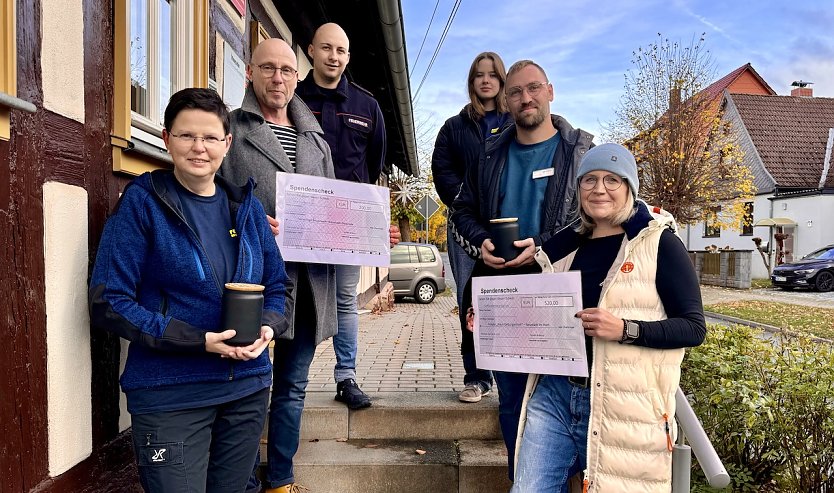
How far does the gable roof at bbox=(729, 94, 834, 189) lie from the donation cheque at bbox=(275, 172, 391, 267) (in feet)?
105

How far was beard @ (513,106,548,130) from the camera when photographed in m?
2.75

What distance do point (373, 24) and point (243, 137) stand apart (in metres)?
5.51

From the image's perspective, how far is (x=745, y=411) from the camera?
9.73 feet

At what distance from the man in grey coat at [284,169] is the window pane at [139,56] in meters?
0.58

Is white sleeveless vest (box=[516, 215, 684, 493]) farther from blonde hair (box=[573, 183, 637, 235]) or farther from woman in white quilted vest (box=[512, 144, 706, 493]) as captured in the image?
blonde hair (box=[573, 183, 637, 235])

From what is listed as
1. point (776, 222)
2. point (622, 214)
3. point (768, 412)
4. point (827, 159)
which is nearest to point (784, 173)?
point (827, 159)

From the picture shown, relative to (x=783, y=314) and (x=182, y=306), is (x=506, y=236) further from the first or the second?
(x=783, y=314)

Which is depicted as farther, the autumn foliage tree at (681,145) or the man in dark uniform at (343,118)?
the autumn foliage tree at (681,145)

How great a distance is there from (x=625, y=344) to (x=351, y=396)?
2.09 m

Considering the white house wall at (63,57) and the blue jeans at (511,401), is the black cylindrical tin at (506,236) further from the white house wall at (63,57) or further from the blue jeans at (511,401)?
the white house wall at (63,57)

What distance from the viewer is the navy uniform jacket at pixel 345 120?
3.31 m

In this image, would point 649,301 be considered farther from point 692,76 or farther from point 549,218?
point 692,76

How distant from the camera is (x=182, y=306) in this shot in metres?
A: 2.05

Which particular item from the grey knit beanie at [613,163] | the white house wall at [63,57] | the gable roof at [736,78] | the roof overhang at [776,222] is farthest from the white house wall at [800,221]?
the white house wall at [63,57]
